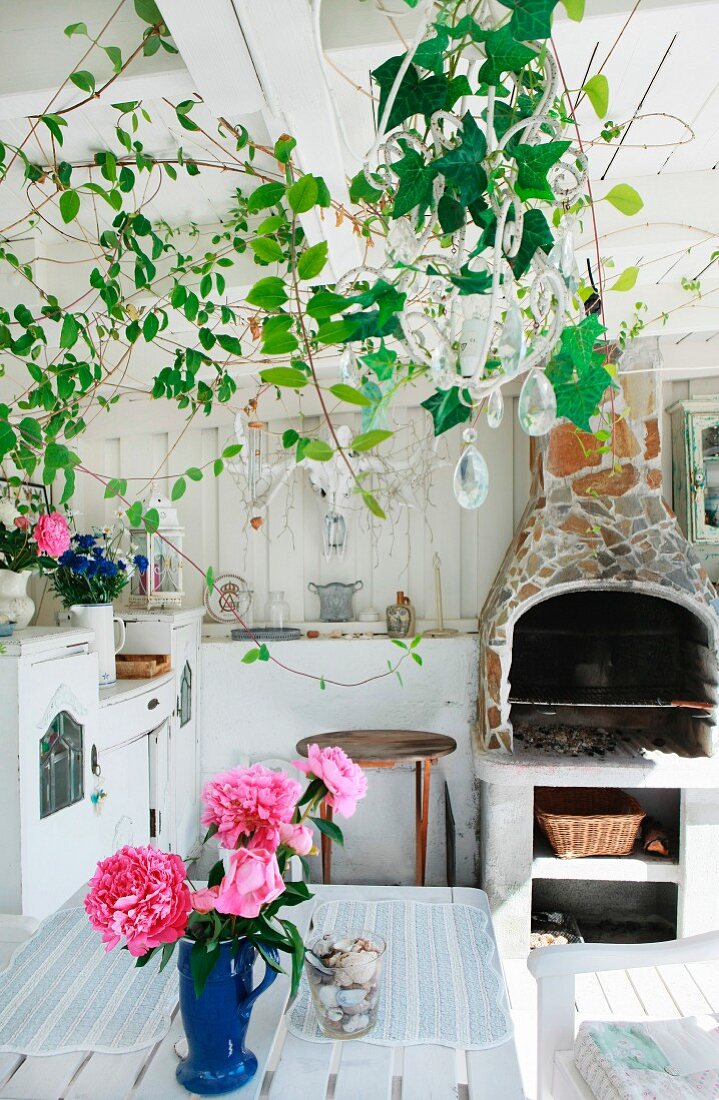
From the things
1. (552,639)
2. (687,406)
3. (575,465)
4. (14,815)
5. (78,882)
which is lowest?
(78,882)

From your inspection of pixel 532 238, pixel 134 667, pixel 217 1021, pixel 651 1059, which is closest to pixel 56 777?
pixel 134 667

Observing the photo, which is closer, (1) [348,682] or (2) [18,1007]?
(2) [18,1007]

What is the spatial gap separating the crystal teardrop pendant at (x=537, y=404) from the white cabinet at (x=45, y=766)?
5.14ft

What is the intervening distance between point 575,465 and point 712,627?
832mm

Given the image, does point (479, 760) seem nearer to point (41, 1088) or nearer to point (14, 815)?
point (14, 815)

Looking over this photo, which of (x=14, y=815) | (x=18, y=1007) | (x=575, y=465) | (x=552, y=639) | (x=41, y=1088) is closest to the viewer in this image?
(x=41, y=1088)

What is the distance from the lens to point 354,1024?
1.36 metres

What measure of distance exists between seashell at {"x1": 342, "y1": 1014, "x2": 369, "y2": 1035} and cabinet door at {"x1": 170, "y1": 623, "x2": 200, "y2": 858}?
6.22 feet

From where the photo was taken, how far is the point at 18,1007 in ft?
4.81

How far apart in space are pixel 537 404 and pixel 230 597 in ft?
10.0

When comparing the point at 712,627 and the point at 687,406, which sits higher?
the point at 687,406

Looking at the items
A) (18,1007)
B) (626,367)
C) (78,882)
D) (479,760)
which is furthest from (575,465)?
(18,1007)

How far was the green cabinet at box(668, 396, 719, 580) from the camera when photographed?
3.44 metres

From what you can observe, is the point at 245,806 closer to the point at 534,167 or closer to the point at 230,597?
the point at 534,167
